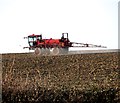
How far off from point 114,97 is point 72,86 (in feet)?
3.08

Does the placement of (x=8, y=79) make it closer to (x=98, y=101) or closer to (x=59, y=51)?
(x=98, y=101)

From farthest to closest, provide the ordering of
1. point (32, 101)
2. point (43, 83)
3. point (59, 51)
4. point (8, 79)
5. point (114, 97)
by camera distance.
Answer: point (59, 51), point (8, 79), point (43, 83), point (32, 101), point (114, 97)

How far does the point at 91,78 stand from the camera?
817 cm

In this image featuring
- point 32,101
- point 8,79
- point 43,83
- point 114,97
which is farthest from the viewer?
point 8,79

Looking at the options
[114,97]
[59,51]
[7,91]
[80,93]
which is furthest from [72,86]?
[59,51]

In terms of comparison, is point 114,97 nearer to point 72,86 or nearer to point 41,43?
point 72,86

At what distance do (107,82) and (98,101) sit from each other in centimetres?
87

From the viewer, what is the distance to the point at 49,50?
101ft

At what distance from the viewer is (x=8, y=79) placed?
27.3 ft

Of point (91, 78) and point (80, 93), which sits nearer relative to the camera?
point (80, 93)

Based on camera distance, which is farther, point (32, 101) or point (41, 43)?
point (41, 43)

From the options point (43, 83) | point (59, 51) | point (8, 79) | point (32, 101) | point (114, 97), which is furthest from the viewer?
point (59, 51)

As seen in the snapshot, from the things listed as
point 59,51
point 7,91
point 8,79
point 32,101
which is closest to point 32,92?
point 32,101

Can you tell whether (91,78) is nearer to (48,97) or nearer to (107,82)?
(107,82)
